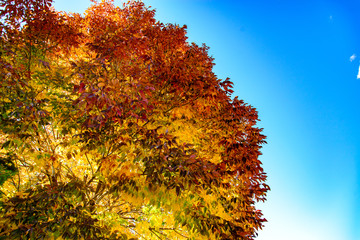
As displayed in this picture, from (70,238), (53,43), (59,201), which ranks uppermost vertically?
(53,43)

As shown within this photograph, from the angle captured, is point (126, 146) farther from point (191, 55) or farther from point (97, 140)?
point (191, 55)

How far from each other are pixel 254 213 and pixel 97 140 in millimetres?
4045

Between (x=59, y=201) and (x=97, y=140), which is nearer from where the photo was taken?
(x=59, y=201)

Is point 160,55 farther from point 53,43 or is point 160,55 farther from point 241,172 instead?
point 241,172

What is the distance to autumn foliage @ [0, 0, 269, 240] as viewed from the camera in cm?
283

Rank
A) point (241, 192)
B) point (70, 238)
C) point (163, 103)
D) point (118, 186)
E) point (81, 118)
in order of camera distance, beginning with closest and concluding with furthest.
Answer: point (70, 238) < point (118, 186) < point (81, 118) < point (163, 103) < point (241, 192)

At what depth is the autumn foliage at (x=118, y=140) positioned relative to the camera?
112 inches

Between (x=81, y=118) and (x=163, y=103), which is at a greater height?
(x=163, y=103)

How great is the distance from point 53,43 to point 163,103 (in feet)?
10.5

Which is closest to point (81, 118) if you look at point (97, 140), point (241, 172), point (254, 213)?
point (97, 140)

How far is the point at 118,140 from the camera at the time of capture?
3.59 meters

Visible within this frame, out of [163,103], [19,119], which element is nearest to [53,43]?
[19,119]

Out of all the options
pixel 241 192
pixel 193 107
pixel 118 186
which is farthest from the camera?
pixel 241 192

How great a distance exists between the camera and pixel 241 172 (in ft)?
16.0
